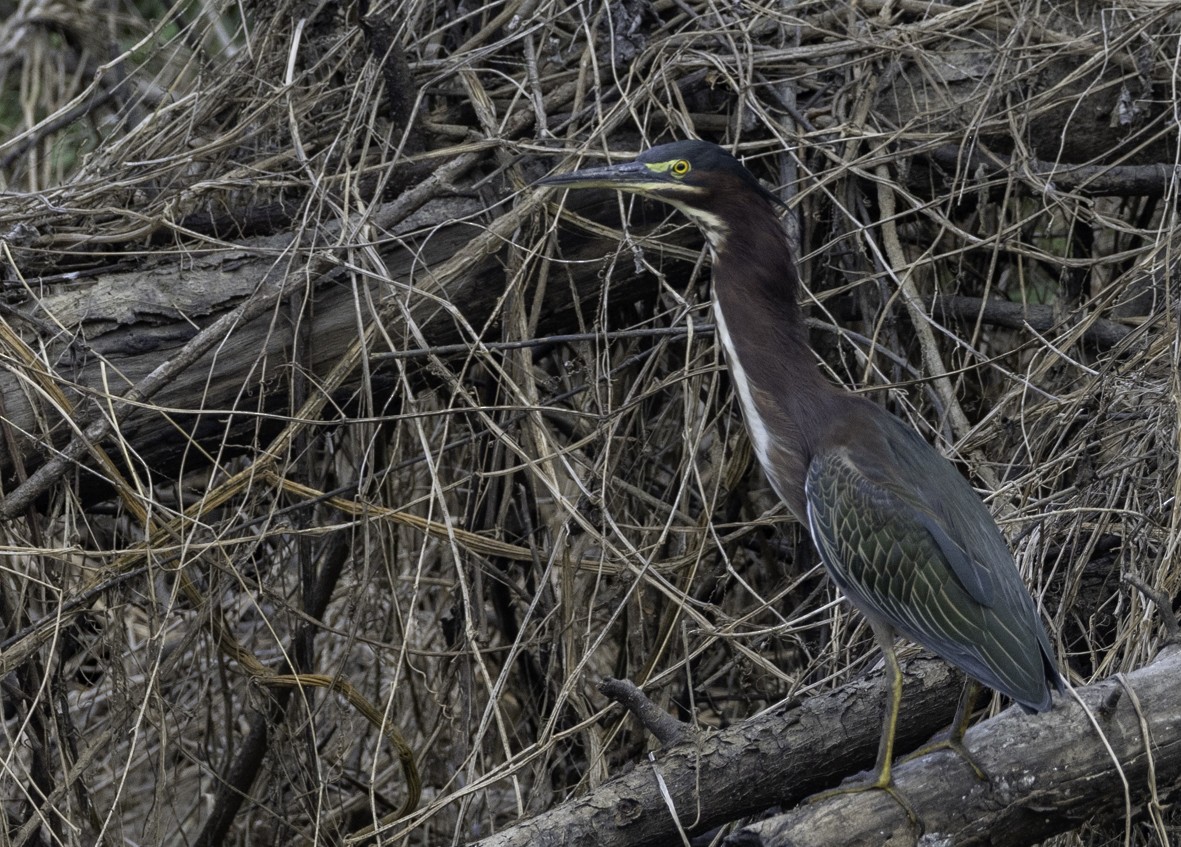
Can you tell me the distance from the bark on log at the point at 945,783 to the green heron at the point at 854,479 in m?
0.06

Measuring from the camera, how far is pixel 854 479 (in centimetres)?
215

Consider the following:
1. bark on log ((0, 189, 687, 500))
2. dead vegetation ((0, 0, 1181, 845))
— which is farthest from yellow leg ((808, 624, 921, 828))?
bark on log ((0, 189, 687, 500))

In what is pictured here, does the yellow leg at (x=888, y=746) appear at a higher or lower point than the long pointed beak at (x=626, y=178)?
lower

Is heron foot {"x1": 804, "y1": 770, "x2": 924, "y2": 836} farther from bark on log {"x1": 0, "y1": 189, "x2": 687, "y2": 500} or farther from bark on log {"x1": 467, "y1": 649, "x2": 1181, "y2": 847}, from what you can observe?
bark on log {"x1": 0, "y1": 189, "x2": 687, "y2": 500}

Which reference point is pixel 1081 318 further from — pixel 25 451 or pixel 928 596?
pixel 25 451

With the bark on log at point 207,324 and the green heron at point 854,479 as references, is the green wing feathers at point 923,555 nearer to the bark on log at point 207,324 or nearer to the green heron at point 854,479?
the green heron at point 854,479

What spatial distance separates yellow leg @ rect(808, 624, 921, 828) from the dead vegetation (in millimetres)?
336

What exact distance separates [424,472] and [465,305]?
0.70 m

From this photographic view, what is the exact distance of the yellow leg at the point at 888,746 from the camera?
186cm

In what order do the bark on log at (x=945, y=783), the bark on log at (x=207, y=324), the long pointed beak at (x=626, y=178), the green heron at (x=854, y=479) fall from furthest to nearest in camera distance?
the bark on log at (x=207, y=324)
the long pointed beak at (x=626, y=178)
the green heron at (x=854, y=479)
the bark on log at (x=945, y=783)

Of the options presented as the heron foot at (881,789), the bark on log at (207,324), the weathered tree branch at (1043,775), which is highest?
the bark on log at (207,324)

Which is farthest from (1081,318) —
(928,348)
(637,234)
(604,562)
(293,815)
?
(293,815)

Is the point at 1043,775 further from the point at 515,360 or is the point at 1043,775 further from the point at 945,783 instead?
the point at 515,360

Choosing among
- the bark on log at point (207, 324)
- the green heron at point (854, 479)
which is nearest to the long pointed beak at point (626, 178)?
the green heron at point (854, 479)
